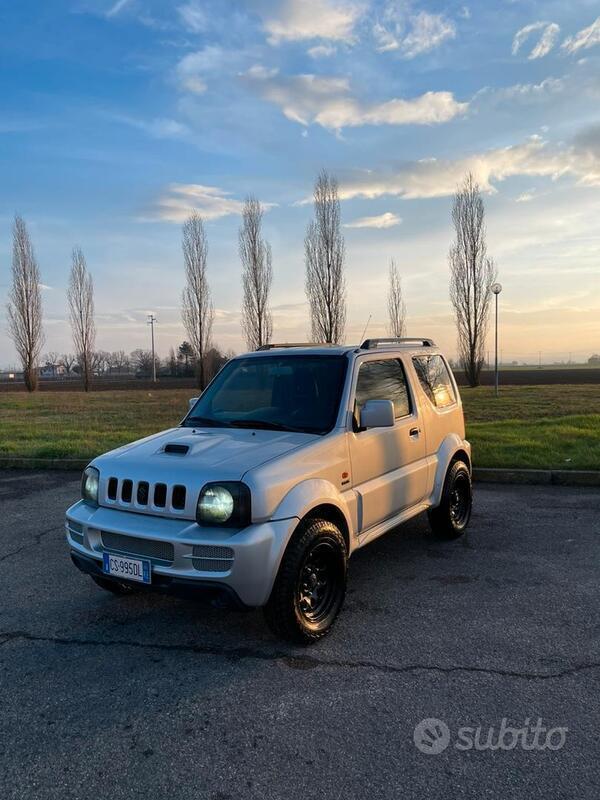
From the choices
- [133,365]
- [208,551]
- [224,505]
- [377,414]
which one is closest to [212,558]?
[208,551]

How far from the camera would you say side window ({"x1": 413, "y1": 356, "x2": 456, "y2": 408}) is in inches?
224

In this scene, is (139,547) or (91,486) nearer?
(139,547)

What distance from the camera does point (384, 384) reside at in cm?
502

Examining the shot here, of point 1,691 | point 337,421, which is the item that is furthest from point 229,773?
point 337,421

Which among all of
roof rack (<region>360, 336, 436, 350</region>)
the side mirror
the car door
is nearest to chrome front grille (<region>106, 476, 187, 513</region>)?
the car door

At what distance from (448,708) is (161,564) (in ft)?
5.72

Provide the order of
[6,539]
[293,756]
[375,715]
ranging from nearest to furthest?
[293,756]
[375,715]
[6,539]

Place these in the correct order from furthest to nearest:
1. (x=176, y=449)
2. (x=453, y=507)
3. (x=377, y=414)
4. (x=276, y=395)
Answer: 1. (x=453, y=507)
2. (x=276, y=395)
3. (x=377, y=414)
4. (x=176, y=449)

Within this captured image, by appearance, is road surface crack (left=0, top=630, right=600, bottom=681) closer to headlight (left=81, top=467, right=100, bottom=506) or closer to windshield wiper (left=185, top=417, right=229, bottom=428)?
headlight (left=81, top=467, right=100, bottom=506)

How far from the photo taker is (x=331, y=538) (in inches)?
150

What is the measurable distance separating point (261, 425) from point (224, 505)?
108 cm

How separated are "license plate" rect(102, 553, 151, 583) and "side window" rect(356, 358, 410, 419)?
6.22 feet

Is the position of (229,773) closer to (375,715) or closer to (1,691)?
(375,715)

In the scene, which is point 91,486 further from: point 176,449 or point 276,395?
point 276,395
